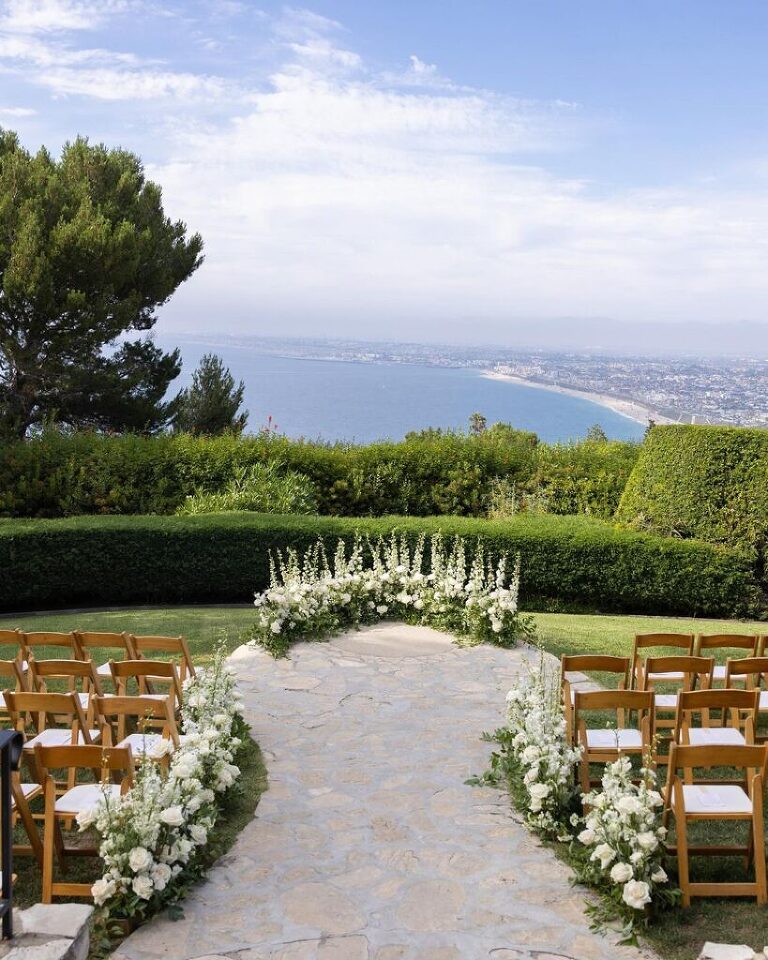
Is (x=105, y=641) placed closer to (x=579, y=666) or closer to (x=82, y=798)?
(x=82, y=798)

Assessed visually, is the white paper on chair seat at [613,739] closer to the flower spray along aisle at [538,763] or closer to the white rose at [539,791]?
the flower spray along aisle at [538,763]

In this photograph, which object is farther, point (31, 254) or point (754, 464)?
point (31, 254)

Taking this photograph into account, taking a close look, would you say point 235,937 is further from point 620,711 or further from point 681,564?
point 681,564

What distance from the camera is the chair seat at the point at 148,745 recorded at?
5391mm

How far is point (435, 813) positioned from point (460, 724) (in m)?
1.72

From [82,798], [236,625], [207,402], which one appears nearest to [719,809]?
[82,798]

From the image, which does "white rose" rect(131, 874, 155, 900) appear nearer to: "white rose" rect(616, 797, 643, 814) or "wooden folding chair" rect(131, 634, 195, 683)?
"white rose" rect(616, 797, 643, 814)

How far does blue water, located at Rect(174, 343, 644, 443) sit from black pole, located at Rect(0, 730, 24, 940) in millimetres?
52829

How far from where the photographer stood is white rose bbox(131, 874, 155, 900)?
4.52 meters

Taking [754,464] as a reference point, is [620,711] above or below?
below

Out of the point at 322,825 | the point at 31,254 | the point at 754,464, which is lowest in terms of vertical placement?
the point at 322,825

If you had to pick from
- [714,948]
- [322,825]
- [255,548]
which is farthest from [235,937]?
[255,548]

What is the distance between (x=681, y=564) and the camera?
1253 cm

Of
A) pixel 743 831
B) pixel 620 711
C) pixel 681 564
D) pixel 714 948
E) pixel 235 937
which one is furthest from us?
pixel 681 564
